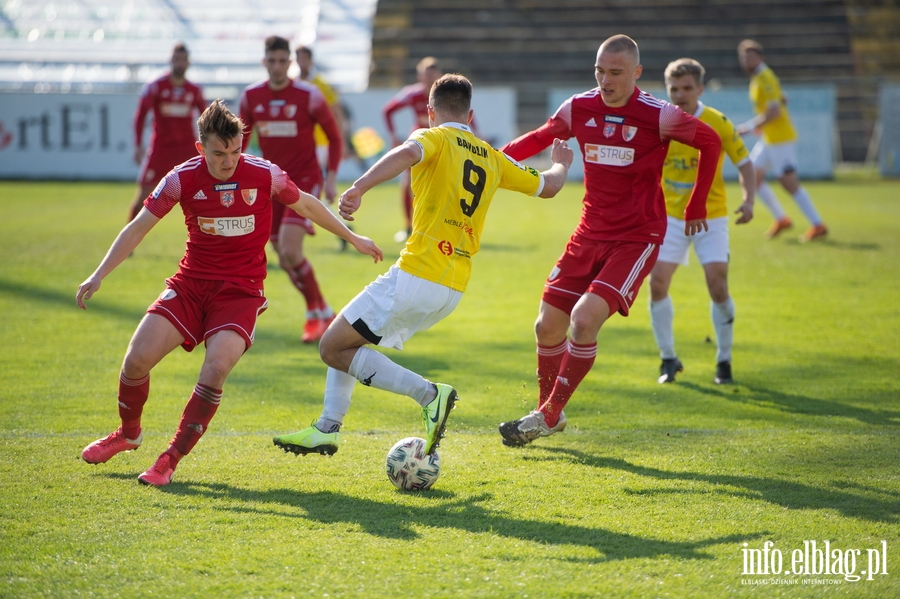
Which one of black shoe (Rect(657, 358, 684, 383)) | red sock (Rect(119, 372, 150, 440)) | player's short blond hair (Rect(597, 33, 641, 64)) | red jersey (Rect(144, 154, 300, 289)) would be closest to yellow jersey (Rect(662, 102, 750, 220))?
black shoe (Rect(657, 358, 684, 383))

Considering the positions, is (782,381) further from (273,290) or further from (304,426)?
(273,290)

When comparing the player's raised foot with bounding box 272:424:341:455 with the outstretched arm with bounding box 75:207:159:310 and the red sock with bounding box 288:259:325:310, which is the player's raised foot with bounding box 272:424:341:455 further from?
the red sock with bounding box 288:259:325:310

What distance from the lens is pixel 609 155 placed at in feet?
17.9

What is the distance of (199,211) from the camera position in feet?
15.9

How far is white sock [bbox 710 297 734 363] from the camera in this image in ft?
22.4

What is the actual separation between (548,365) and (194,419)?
210 cm

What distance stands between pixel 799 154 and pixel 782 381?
18.8 metres

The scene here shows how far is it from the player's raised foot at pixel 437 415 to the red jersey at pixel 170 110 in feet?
27.0

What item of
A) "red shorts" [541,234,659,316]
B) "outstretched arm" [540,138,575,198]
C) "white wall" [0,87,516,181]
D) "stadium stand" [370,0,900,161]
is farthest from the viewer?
"stadium stand" [370,0,900,161]

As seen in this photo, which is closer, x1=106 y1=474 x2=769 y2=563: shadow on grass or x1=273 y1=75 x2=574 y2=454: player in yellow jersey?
x1=106 y1=474 x2=769 y2=563: shadow on grass

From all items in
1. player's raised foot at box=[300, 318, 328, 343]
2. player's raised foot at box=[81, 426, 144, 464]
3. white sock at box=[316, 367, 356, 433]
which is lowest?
player's raised foot at box=[300, 318, 328, 343]

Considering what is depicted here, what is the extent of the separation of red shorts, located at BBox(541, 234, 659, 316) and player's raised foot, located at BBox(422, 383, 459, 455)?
1095 mm

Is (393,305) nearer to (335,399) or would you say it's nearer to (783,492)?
(335,399)

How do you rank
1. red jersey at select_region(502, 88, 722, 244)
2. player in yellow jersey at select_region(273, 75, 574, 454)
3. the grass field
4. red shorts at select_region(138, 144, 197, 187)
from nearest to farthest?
the grass field → player in yellow jersey at select_region(273, 75, 574, 454) → red jersey at select_region(502, 88, 722, 244) → red shorts at select_region(138, 144, 197, 187)
